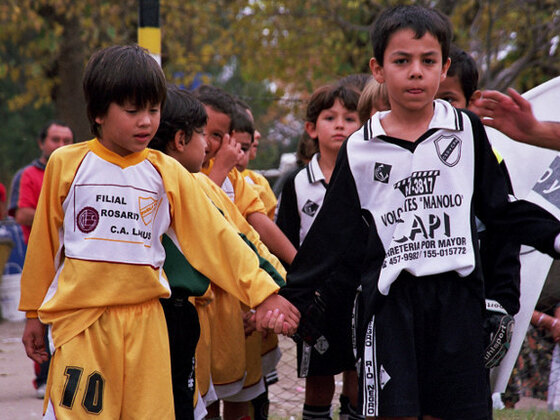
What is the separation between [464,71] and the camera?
449 cm

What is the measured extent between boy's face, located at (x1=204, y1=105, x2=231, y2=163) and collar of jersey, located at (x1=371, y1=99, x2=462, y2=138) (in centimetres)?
167

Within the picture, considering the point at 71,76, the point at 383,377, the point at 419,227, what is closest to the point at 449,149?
the point at 419,227

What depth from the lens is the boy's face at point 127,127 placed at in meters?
3.61

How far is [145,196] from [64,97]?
14.1m

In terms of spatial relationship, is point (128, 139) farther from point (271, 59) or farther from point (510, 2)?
point (271, 59)

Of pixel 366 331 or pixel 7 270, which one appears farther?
pixel 7 270

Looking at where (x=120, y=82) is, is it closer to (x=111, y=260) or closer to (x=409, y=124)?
(x=111, y=260)

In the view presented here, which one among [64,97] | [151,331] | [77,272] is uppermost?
[64,97]

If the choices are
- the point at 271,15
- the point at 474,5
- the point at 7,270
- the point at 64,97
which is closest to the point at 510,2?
the point at 474,5

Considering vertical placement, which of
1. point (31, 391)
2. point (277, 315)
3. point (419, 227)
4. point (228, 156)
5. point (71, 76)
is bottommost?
point (31, 391)

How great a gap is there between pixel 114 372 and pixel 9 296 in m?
8.92

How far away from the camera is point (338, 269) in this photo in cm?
381

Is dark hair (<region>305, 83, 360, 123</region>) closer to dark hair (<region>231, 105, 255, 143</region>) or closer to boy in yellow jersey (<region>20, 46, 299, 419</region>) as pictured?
dark hair (<region>231, 105, 255, 143</region>)

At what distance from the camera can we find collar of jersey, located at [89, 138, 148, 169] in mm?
3623
